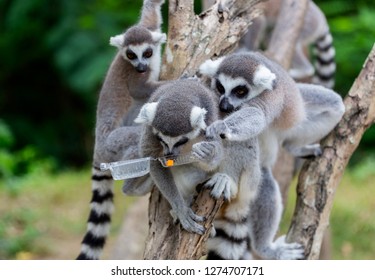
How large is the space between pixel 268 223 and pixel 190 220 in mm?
1039

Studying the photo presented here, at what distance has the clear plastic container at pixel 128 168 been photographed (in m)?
3.95

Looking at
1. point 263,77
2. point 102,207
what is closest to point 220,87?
point 263,77

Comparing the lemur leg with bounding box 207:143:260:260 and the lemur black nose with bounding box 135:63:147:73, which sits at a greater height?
the lemur black nose with bounding box 135:63:147:73

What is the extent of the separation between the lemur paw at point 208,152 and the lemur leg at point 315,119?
1.08 metres

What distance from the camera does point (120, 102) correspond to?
5285 millimetres

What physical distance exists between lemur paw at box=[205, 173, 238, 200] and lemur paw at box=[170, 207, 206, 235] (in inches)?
6.9

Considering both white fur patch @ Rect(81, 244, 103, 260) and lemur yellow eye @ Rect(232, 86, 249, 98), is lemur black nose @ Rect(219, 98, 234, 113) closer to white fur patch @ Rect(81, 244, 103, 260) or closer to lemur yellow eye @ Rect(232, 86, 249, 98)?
lemur yellow eye @ Rect(232, 86, 249, 98)

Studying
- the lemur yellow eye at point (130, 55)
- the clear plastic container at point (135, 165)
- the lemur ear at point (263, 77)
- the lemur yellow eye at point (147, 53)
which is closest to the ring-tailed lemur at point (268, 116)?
the lemur ear at point (263, 77)

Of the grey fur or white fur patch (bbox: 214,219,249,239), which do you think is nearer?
the grey fur

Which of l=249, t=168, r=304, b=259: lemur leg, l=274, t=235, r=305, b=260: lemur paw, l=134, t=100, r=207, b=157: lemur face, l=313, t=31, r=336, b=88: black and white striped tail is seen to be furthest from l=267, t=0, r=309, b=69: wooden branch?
l=134, t=100, r=207, b=157: lemur face

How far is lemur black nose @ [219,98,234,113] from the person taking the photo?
4.32 metres

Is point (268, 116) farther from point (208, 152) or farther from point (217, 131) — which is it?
point (208, 152)

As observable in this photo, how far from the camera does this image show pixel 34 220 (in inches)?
329

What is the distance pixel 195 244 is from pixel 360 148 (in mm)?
8178
